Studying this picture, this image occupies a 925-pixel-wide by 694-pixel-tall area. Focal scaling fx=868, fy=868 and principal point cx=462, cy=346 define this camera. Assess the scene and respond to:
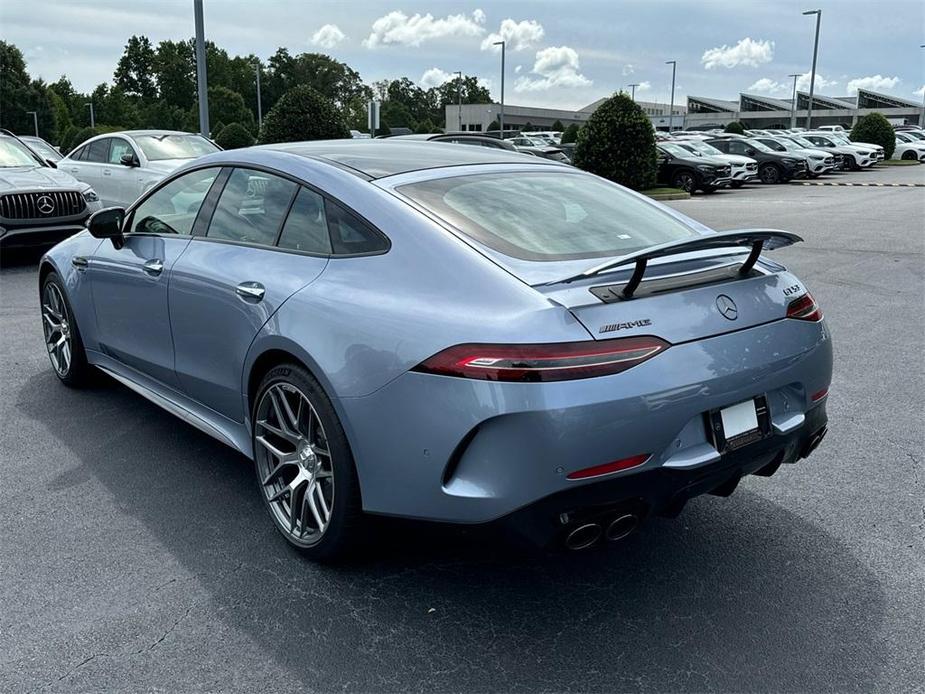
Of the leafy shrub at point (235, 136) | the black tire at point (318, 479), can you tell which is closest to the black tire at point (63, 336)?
the black tire at point (318, 479)

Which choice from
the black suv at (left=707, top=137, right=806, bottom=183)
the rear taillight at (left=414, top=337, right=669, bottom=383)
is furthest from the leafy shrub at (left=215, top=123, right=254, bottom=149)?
the rear taillight at (left=414, top=337, right=669, bottom=383)

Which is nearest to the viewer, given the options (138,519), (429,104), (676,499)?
(676,499)

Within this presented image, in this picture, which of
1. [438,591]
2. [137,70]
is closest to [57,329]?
[438,591]

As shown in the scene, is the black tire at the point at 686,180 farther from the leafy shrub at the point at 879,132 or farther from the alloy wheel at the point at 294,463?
the alloy wheel at the point at 294,463

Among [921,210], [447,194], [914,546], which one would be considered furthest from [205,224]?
[921,210]

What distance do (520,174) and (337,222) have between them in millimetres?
906

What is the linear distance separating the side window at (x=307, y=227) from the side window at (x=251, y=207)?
7 cm

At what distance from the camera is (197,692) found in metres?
2.58

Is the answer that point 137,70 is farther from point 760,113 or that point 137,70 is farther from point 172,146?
point 172,146

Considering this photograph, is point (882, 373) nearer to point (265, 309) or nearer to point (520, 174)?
point (520, 174)

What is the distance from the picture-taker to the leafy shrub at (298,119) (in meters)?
20.1

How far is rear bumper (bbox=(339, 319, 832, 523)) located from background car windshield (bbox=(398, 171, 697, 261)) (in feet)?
1.99

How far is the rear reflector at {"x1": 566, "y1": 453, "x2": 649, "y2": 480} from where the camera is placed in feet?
8.46

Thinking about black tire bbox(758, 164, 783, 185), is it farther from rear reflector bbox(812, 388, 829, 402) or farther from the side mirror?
rear reflector bbox(812, 388, 829, 402)
